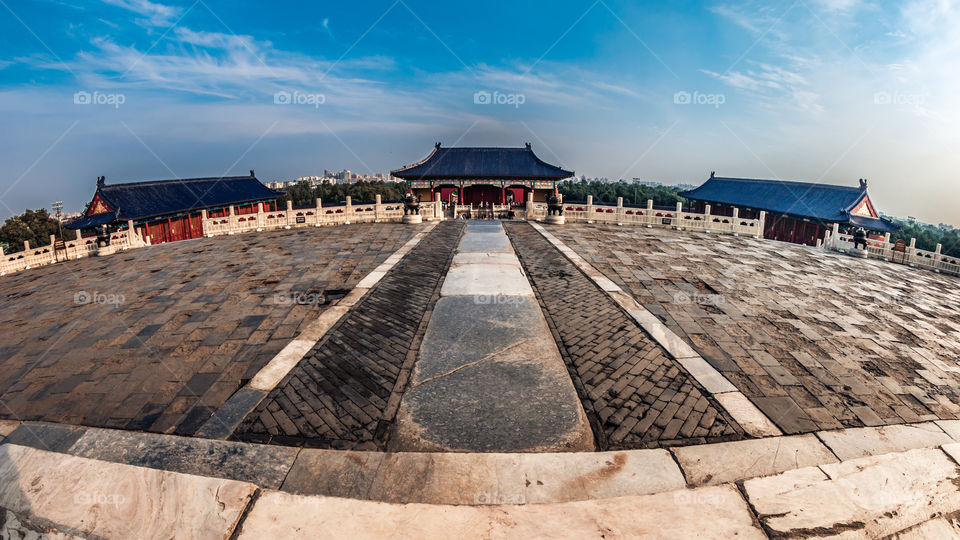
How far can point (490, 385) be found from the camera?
4887 millimetres

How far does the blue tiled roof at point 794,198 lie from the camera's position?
943 inches

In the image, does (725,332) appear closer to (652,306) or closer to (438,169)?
(652,306)

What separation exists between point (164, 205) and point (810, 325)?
109 feet

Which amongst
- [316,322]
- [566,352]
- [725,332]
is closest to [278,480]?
[316,322]

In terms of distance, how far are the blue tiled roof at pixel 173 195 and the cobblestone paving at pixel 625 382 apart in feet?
90.6

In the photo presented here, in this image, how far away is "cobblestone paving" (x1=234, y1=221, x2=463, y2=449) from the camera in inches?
154

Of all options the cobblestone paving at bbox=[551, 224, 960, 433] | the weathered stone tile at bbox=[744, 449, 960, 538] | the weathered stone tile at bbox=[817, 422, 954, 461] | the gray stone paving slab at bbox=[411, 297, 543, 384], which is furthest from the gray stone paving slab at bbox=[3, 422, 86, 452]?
the weathered stone tile at bbox=[817, 422, 954, 461]

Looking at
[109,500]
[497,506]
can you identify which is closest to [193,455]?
[109,500]

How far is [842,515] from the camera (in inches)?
109

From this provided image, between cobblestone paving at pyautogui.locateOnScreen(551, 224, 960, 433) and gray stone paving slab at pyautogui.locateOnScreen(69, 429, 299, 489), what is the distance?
4.76 m

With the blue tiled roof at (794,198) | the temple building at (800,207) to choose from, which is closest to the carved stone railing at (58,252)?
the temple building at (800,207)

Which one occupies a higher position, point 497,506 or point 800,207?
point 800,207

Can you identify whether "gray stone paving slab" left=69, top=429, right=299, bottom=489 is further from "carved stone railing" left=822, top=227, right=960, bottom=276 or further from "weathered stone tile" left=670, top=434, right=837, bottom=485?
"carved stone railing" left=822, top=227, right=960, bottom=276

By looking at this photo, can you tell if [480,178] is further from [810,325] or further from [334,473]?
[334,473]
